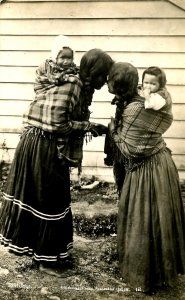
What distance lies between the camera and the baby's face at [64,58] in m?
3.86

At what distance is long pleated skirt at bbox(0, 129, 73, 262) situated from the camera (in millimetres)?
4086

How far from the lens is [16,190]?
13.8ft

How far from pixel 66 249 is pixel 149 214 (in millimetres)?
986

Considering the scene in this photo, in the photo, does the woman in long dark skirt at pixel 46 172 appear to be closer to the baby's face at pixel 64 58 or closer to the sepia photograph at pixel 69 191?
the sepia photograph at pixel 69 191

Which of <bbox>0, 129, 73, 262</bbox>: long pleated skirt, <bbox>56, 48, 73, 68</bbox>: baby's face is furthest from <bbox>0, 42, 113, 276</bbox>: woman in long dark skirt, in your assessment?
<bbox>56, 48, 73, 68</bbox>: baby's face

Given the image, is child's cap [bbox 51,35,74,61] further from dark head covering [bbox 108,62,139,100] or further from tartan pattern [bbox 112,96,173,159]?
tartan pattern [bbox 112,96,173,159]

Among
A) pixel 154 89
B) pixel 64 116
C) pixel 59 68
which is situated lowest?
pixel 64 116

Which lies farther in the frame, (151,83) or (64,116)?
(64,116)

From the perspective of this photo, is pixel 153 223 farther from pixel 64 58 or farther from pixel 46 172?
pixel 64 58

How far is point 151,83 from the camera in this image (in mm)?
3672

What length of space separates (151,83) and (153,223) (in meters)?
1.16

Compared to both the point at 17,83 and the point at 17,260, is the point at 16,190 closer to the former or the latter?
the point at 17,260

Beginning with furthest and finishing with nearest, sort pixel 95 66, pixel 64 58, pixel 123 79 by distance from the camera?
pixel 64 58 → pixel 95 66 → pixel 123 79

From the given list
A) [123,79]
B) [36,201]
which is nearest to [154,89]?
[123,79]
